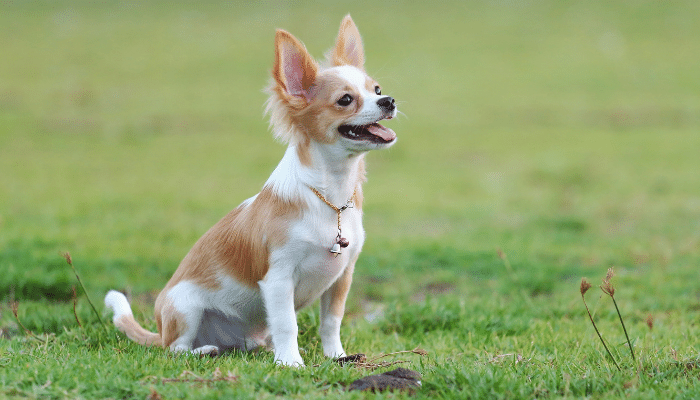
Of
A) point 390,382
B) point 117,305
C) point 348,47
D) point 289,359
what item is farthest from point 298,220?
point 117,305

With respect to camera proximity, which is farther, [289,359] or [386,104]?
[289,359]

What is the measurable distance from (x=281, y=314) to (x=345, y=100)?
3.98ft

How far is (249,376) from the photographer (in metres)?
3.43

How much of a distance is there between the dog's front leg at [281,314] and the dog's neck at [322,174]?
18.9 inches

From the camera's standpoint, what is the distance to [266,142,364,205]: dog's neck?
3.89 metres

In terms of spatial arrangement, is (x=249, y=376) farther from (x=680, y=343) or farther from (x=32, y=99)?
(x=32, y=99)

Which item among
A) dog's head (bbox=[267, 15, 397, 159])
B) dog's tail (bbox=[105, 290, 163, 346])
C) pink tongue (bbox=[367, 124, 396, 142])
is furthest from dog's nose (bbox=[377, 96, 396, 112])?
dog's tail (bbox=[105, 290, 163, 346])

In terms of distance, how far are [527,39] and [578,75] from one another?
4.34m

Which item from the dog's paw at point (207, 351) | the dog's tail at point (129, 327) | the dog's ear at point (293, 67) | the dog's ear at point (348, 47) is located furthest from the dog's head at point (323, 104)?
the dog's tail at point (129, 327)

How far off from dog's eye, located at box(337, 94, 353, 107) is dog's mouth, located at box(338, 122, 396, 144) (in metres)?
0.12

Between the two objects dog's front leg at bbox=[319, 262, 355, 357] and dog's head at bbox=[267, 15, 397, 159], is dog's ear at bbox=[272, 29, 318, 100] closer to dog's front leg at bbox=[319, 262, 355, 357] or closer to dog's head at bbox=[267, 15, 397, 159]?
dog's head at bbox=[267, 15, 397, 159]

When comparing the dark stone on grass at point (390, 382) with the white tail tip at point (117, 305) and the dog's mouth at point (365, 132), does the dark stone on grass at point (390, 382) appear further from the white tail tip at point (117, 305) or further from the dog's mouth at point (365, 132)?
the white tail tip at point (117, 305)

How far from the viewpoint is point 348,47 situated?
425 centimetres

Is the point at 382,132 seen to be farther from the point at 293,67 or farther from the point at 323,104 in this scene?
the point at 293,67
